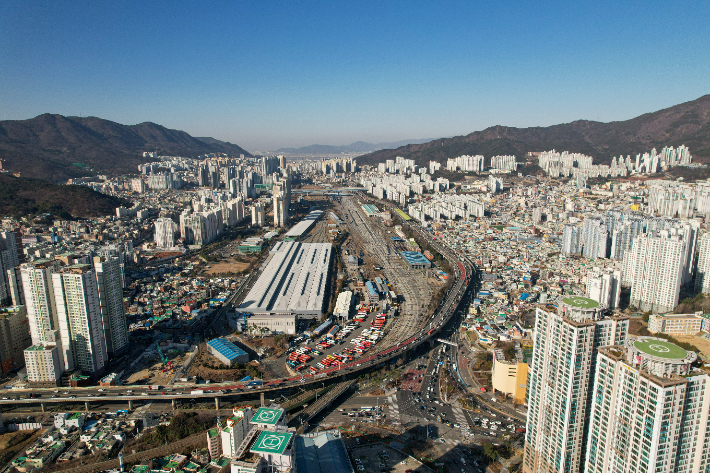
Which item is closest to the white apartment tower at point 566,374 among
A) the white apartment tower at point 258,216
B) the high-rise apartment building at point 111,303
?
the high-rise apartment building at point 111,303

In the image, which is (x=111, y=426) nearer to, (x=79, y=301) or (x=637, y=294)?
(x=79, y=301)

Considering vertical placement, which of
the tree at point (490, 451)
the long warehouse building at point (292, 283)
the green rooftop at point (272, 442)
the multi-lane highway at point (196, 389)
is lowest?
the tree at point (490, 451)

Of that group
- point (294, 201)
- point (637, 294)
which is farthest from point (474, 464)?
point (294, 201)

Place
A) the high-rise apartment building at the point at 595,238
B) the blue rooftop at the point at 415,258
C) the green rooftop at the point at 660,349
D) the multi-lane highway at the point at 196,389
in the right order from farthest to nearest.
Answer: the blue rooftop at the point at 415,258
the high-rise apartment building at the point at 595,238
the multi-lane highway at the point at 196,389
the green rooftop at the point at 660,349

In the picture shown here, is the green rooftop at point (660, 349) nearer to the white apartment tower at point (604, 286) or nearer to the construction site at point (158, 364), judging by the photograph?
the white apartment tower at point (604, 286)

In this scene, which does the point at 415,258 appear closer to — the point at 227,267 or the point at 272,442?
the point at 227,267

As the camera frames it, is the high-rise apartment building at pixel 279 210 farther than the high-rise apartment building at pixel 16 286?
Yes
